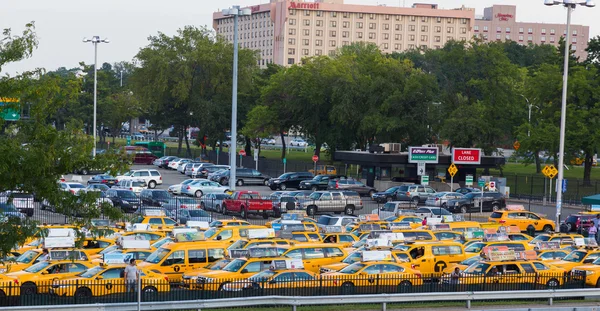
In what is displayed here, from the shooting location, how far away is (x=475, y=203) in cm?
5562

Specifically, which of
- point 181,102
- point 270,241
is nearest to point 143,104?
point 181,102

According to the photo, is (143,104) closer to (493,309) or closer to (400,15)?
(493,309)

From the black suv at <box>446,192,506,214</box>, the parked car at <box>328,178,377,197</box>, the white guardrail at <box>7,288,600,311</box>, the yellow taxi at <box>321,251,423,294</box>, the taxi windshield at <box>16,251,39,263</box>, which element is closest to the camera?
the white guardrail at <box>7,288,600,311</box>

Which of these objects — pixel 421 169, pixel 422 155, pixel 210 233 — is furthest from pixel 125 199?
pixel 422 155

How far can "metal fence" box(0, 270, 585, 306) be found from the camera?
22047mm

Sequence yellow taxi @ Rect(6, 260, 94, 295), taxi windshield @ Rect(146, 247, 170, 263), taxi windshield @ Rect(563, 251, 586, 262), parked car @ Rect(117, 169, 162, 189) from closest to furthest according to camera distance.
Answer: yellow taxi @ Rect(6, 260, 94, 295), taxi windshield @ Rect(146, 247, 170, 263), taxi windshield @ Rect(563, 251, 586, 262), parked car @ Rect(117, 169, 162, 189)

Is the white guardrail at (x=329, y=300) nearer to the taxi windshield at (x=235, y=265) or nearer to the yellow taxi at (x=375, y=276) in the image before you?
the yellow taxi at (x=375, y=276)

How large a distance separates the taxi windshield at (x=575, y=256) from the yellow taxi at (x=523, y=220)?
606 inches

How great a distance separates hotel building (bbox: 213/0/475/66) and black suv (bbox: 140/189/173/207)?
13674cm

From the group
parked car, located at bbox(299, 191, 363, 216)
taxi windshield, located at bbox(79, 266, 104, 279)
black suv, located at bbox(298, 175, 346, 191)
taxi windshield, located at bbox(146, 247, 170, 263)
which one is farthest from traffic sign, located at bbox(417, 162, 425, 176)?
taxi windshield, located at bbox(79, 266, 104, 279)

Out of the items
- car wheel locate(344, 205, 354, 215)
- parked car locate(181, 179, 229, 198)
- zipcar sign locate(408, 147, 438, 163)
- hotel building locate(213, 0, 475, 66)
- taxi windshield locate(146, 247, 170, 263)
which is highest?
hotel building locate(213, 0, 475, 66)

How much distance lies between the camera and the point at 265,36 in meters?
197

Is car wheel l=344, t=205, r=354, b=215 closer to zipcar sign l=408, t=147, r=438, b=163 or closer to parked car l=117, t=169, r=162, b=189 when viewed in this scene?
zipcar sign l=408, t=147, r=438, b=163

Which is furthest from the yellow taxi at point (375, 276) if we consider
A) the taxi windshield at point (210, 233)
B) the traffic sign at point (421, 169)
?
the traffic sign at point (421, 169)
